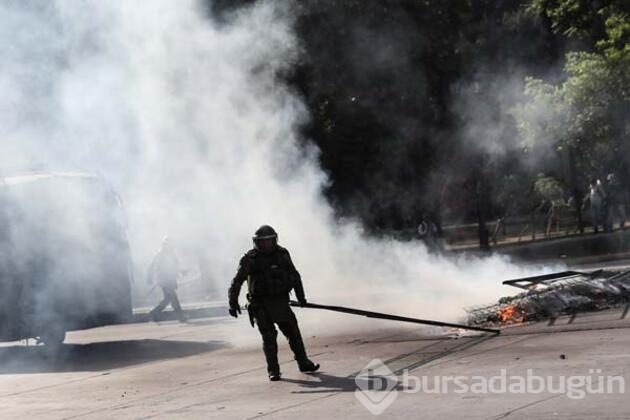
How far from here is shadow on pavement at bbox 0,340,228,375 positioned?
1450 centimetres

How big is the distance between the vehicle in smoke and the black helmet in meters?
5.30

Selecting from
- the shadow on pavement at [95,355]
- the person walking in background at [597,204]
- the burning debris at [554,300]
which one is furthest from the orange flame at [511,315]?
the person walking in background at [597,204]

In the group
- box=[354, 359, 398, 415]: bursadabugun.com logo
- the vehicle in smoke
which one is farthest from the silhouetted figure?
box=[354, 359, 398, 415]: bursadabugun.com logo

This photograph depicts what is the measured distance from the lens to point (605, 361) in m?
9.96

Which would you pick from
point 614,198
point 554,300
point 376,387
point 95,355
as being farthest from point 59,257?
point 614,198

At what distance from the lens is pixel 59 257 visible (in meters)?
16.3

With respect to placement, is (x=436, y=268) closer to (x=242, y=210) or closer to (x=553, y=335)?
(x=242, y=210)

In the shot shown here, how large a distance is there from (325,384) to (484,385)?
66.2 inches

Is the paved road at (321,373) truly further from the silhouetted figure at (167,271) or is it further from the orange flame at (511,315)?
the silhouetted figure at (167,271)

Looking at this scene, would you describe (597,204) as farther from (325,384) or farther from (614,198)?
(325,384)

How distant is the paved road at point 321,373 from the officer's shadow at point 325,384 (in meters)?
0.01

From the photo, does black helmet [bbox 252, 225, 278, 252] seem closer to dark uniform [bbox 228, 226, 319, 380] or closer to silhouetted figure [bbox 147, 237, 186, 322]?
dark uniform [bbox 228, 226, 319, 380]

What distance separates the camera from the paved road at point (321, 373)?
28.6 feet

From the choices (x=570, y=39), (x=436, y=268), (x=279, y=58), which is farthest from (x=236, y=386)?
(x=570, y=39)
